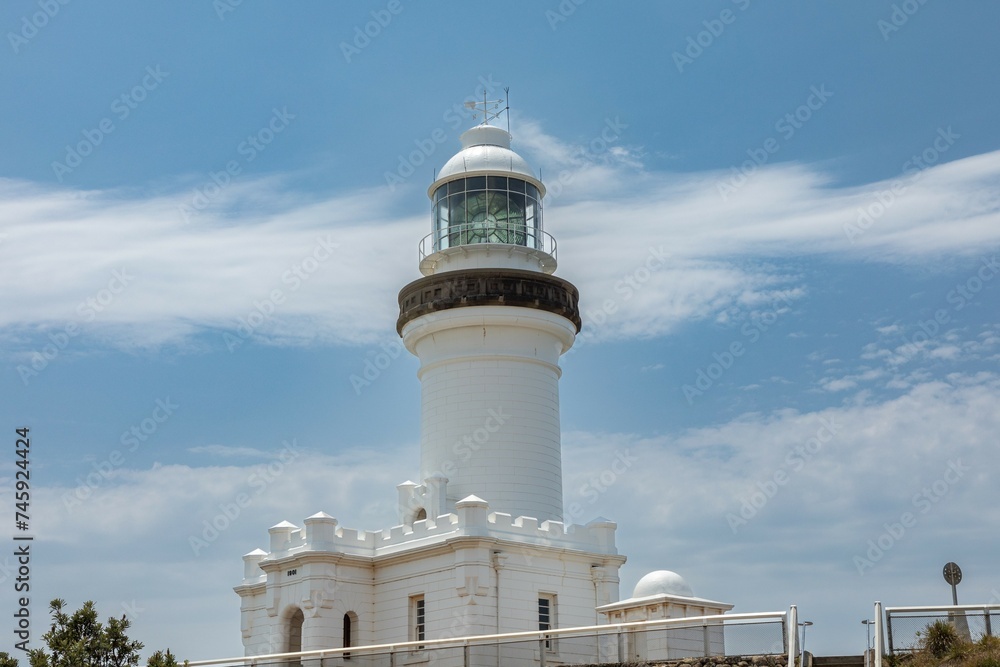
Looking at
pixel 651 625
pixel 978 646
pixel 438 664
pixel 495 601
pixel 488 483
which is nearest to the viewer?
pixel 978 646

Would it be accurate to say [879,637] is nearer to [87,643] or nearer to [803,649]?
[803,649]

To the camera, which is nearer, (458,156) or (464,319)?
(464,319)

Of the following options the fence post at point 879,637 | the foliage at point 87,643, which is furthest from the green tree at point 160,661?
the fence post at point 879,637

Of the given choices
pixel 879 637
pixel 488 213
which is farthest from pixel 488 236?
pixel 879 637

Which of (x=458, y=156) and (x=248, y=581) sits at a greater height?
(x=458, y=156)

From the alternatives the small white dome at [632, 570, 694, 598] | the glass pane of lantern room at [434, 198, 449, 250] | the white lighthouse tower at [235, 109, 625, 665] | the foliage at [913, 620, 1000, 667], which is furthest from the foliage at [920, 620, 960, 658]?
the glass pane of lantern room at [434, 198, 449, 250]

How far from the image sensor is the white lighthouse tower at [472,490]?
3053 centimetres

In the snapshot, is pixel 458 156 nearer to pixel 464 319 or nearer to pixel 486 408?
pixel 464 319

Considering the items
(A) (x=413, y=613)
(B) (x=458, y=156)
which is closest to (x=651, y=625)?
(A) (x=413, y=613)

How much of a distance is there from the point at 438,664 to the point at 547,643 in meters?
2.50

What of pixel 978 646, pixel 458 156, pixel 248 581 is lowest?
pixel 978 646

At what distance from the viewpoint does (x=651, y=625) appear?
79.4 feet

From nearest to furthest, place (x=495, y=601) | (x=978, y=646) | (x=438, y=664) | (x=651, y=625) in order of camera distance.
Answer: (x=978, y=646), (x=651, y=625), (x=438, y=664), (x=495, y=601)

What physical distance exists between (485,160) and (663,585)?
13032 millimetres
